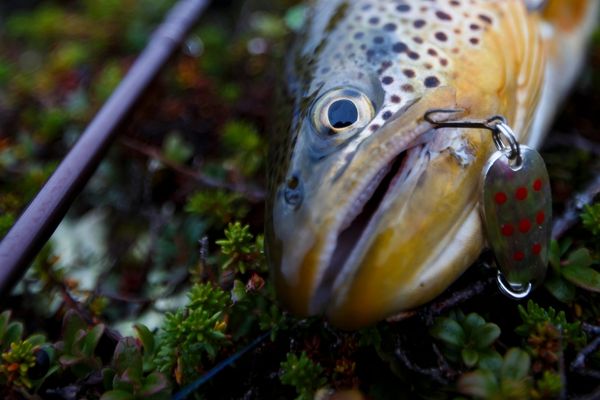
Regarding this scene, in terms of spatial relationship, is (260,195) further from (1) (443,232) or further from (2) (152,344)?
(1) (443,232)

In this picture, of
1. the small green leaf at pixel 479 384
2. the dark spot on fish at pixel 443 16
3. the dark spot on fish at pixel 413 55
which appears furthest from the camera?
the dark spot on fish at pixel 443 16

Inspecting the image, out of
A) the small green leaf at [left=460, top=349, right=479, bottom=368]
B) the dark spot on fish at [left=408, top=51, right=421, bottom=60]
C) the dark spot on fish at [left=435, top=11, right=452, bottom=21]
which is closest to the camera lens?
the small green leaf at [left=460, top=349, right=479, bottom=368]

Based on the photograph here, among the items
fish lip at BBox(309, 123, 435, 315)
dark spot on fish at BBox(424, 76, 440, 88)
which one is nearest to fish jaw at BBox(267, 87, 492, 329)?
fish lip at BBox(309, 123, 435, 315)

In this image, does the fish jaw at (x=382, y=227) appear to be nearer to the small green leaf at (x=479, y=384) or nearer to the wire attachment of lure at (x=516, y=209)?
the wire attachment of lure at (x=516, y=209)

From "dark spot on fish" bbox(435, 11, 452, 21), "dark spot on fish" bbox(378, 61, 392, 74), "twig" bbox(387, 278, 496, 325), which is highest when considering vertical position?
"dark spot on fish" bbox(435, 11, 452, 21)

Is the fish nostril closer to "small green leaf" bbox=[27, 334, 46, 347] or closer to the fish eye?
the fish eye

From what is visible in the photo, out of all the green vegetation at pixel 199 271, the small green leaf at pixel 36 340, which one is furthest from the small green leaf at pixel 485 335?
the small green leaf at pixel 36 340
